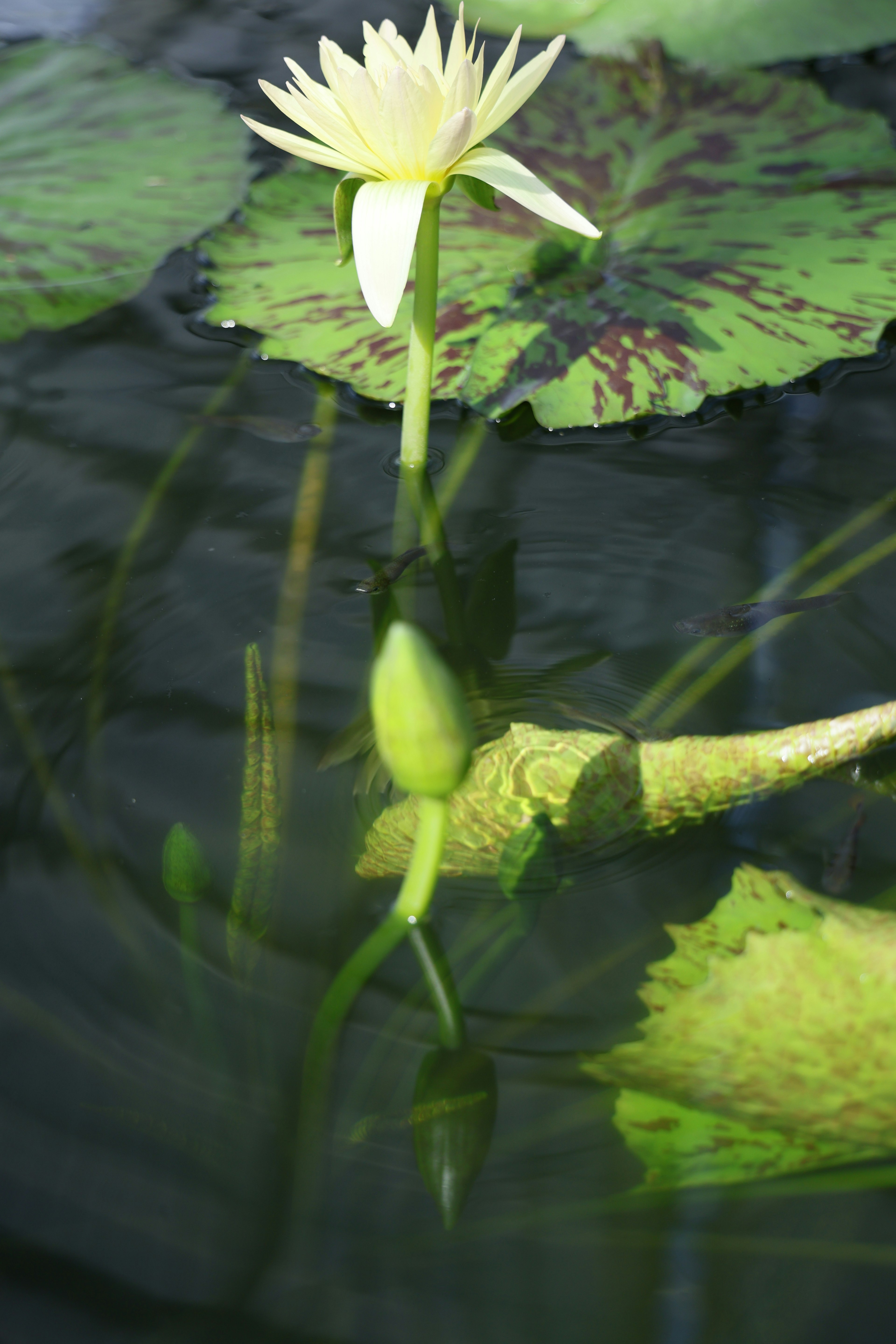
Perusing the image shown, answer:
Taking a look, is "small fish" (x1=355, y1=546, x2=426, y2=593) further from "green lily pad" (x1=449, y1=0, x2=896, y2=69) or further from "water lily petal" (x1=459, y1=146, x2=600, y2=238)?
"green lily pad" (x1=449, y1=0, x2=896, y2=69)

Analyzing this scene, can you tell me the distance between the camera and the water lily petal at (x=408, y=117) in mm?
1088

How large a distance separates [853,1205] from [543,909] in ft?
1.23

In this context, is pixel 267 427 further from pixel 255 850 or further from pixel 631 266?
pixel 255 850

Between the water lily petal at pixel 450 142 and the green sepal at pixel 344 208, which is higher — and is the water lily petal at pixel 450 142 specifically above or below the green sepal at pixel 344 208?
above

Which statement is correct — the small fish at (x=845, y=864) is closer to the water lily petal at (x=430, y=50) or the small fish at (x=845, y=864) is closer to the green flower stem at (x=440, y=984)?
the green flower stem at (x=440, y=984)

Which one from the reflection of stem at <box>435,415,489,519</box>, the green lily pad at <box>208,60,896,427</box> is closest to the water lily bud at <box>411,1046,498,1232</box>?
the reflection of stem at <box>435,415,489,519</box>

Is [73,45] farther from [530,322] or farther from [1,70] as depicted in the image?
[530,322]

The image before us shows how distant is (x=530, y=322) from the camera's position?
1614 mm

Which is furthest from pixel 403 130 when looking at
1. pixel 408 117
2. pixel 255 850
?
pixel 255 850

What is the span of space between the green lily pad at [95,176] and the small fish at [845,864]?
1.66 meters

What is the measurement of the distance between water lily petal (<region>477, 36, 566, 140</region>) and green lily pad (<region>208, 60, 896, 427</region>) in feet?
1.33

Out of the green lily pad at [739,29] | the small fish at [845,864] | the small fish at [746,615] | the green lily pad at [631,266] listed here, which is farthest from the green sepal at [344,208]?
the green lily pad at [739,29]

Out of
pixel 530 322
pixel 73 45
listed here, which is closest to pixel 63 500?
pixel 530 322

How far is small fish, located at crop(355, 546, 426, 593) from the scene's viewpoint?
1416 mm
